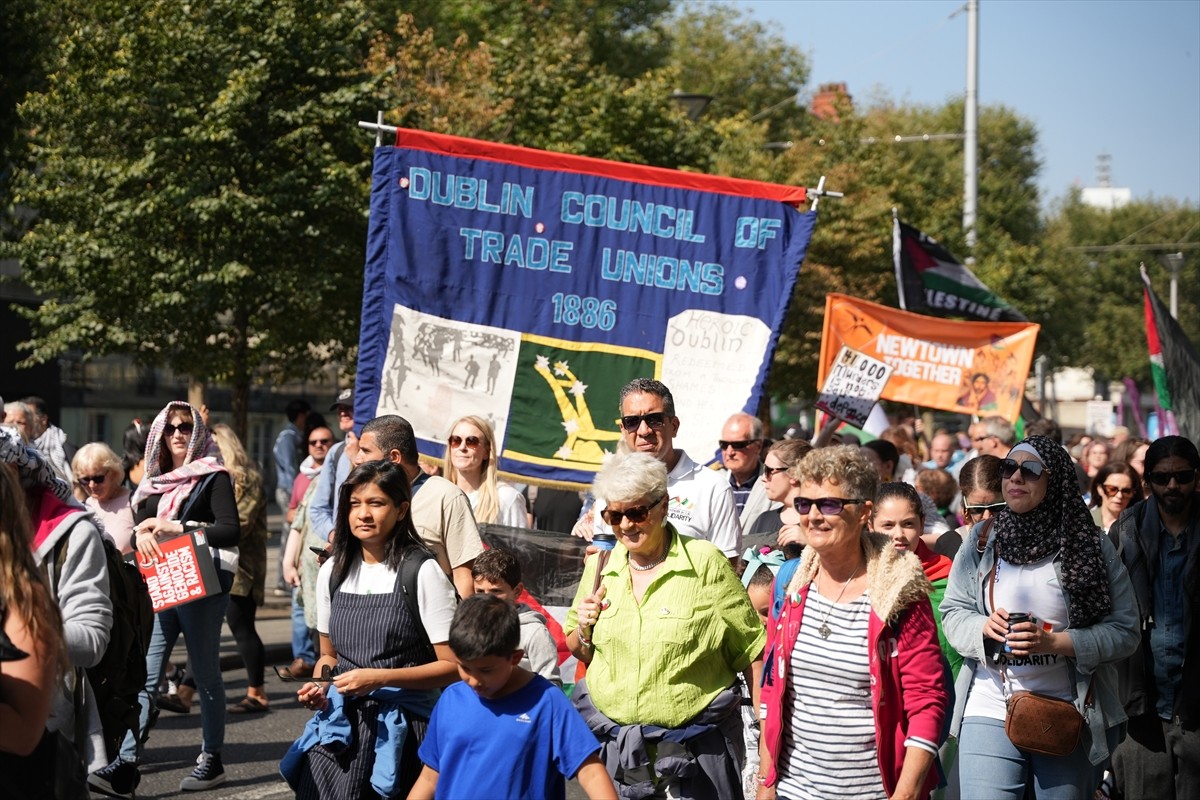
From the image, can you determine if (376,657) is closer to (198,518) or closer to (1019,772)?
(1019,772)

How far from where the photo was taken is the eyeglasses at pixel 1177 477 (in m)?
6.35

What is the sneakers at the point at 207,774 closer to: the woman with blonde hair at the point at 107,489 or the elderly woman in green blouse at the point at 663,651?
the woman with blonde hair at the point at 107,489

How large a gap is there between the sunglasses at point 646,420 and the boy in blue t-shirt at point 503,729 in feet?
5.42

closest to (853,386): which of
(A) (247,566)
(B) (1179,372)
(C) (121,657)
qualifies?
(B) (1179,372)

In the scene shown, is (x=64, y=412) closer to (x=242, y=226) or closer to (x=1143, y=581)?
(x=242, y=226)

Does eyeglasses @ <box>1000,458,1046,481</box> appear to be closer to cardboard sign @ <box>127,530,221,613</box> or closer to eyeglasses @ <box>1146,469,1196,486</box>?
eyeglasses @ <box>1146,469,1196,486</box>

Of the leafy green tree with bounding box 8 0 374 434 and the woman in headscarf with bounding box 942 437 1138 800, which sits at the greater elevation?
the leafy green tree with bounding box 8 0 374 434

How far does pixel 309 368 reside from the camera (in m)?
21.3

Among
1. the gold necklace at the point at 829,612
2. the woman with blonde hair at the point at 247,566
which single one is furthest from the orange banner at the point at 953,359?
the gold necklace at the point at 829,612

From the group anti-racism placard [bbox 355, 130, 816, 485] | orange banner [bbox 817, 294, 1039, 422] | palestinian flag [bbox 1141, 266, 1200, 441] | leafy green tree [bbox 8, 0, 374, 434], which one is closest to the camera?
anti-racism placard [bbox 355, 130, 816, 485]

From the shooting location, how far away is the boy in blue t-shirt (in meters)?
4.15

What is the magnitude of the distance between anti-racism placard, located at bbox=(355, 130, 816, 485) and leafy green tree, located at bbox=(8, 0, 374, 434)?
366 inches

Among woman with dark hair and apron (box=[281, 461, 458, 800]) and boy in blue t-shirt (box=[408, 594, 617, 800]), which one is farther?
woman with dark hair and apron (box=[281, 461, 458, 800])

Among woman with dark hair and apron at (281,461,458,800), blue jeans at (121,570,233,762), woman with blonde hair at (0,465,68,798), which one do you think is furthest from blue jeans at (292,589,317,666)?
woman with blonde hair at (0,465,68,798)
